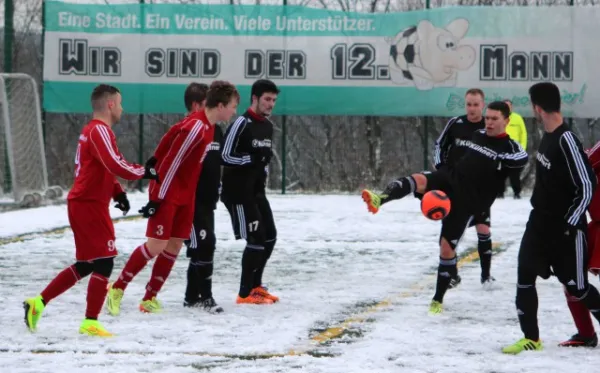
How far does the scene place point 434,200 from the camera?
8.76m

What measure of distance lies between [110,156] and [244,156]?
5.90 ft

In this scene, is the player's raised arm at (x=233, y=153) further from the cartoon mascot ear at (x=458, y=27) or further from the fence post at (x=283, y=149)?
the cartoon mascot ear at (x=458, y=27)

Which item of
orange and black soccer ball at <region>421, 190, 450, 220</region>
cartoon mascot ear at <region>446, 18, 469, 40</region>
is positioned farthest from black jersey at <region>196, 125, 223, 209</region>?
cartoon mascot ear at <region>446, 18, 469, 40</region>

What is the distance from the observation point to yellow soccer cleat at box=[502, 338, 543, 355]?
7.05m

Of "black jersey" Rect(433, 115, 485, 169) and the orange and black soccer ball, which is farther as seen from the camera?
"black jersey" Rect(433, 115, 485, 169)

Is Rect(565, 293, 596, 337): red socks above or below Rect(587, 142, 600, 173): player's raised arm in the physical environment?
below

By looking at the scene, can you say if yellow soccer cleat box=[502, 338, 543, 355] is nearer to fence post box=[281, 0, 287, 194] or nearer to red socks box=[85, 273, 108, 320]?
red socks box=[85, 273, 108, 320]

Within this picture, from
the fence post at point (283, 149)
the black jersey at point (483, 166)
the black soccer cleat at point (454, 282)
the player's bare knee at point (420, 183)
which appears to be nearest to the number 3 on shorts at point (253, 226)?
the player's bare knee at point (420, 183)

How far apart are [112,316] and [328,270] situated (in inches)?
134

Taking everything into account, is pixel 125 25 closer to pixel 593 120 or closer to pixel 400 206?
pixel 400 206

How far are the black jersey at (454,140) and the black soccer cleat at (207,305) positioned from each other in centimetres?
253

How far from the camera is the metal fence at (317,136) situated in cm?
2136

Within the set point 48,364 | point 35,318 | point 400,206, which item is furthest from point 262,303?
point 400,206

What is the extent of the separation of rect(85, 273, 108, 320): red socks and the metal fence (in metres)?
14.0
